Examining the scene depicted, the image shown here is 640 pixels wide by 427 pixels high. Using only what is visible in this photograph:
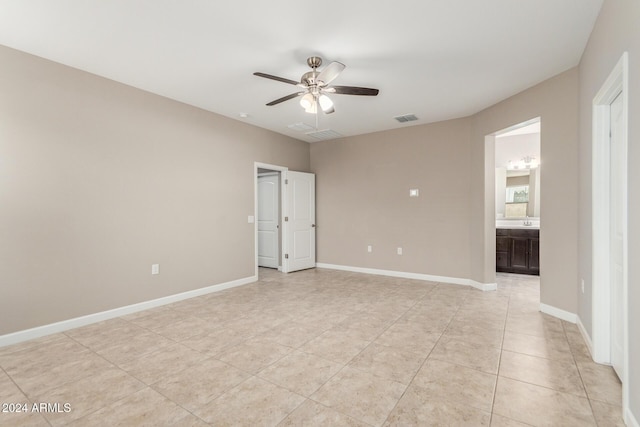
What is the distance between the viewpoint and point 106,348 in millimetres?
2705

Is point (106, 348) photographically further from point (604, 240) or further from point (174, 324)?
point (604, 240)

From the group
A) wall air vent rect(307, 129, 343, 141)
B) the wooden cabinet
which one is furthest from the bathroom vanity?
wall air vent rect(307, 129, 343, 141)

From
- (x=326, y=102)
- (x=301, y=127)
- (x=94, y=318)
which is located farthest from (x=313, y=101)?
(x=94, y=318)

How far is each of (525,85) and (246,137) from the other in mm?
4105

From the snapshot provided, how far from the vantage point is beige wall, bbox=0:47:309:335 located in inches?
111

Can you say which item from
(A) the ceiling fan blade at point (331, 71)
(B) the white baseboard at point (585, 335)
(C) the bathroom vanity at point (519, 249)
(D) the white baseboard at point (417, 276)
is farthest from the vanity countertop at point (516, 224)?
(A) the ceiling fan blade at point (331, 71)

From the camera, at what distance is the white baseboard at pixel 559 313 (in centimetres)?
324

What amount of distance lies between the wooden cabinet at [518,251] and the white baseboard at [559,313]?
2.22 meters

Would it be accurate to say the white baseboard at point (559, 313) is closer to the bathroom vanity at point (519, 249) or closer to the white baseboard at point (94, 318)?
the bathroom vanity at point (519, 249)

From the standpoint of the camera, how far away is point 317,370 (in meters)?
2.31

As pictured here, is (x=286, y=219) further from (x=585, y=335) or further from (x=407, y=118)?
(x=585, y=335)
